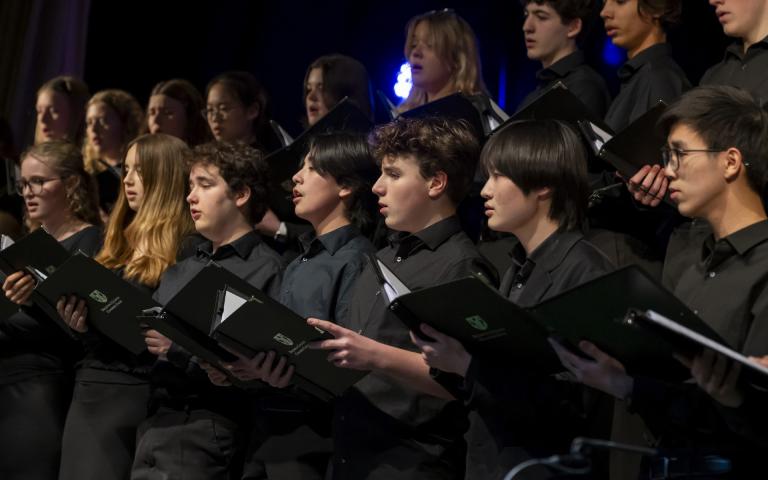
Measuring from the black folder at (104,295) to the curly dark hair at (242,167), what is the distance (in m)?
0.57

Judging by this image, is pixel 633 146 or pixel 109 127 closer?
pixel 633 146

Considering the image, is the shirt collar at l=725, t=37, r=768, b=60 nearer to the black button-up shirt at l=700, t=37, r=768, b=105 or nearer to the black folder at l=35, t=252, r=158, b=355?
the black button-up shirt at l=700, t=37, r=768, b=105

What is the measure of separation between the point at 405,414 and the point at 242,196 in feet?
3.98

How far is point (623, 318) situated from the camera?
7.68ft

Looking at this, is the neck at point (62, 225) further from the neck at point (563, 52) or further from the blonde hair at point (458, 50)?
the neck at point (563, 52)

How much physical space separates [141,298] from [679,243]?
161 centimetres

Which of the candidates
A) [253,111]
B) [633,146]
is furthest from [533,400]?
[253,111]

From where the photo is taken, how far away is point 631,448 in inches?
73.4

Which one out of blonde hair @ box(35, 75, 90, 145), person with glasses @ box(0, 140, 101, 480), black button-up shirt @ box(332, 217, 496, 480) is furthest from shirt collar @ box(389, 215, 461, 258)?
blonde hair @ box(35, 75, 90, 145)

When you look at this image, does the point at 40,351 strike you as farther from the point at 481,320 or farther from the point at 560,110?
the point at 481,320

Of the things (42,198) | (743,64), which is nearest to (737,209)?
(743,64)

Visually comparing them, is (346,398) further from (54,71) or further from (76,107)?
(54,71)

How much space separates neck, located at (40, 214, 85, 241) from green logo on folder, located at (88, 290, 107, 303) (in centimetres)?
97

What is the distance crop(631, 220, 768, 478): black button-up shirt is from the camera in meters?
2.43
